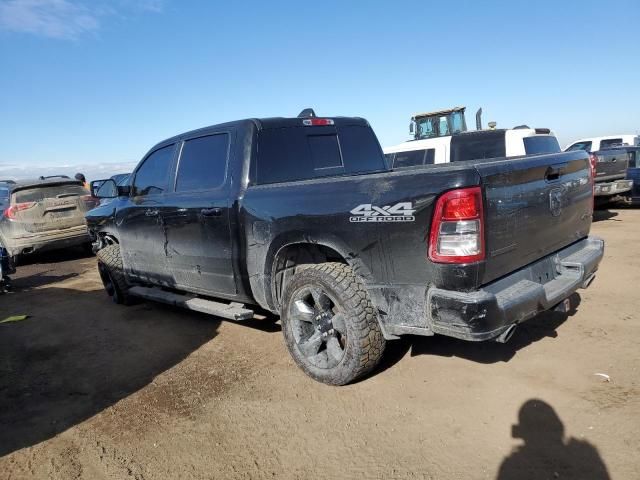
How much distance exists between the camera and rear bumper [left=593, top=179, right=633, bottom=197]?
1050cm

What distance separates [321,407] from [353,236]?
1185 millimetres

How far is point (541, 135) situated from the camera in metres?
8.23

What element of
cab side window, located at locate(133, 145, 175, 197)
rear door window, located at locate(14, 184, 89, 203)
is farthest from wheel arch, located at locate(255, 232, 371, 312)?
rear door window, located at locate(14, 184, 89, 203)

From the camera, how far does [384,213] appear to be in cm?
290

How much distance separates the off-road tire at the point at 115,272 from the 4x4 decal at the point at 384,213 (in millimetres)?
4075

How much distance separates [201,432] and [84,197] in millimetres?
8608

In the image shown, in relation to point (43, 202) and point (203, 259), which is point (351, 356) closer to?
point (203, 259)

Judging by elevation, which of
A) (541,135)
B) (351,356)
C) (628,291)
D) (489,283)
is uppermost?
(541,135)

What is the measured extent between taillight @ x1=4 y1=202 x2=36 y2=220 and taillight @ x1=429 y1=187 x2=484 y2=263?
951 centimetres

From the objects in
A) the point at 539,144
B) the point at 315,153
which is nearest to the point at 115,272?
the point at 315,153

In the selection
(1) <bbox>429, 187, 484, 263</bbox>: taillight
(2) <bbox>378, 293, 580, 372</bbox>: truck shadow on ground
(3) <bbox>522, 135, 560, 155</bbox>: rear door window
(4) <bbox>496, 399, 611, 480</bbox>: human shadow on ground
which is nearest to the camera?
(4) <bbox>496, 399, 611, 480</bbox>: human shadow on ground

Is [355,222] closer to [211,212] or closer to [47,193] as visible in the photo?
[211,212]

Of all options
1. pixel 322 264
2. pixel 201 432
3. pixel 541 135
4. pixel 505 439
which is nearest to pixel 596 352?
pixel 505 439

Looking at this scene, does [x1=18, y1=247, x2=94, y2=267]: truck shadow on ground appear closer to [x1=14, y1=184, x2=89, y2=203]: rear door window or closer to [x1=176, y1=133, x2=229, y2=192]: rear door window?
[x1=14, y1=184, x2=89, y2=203]: rear door window
